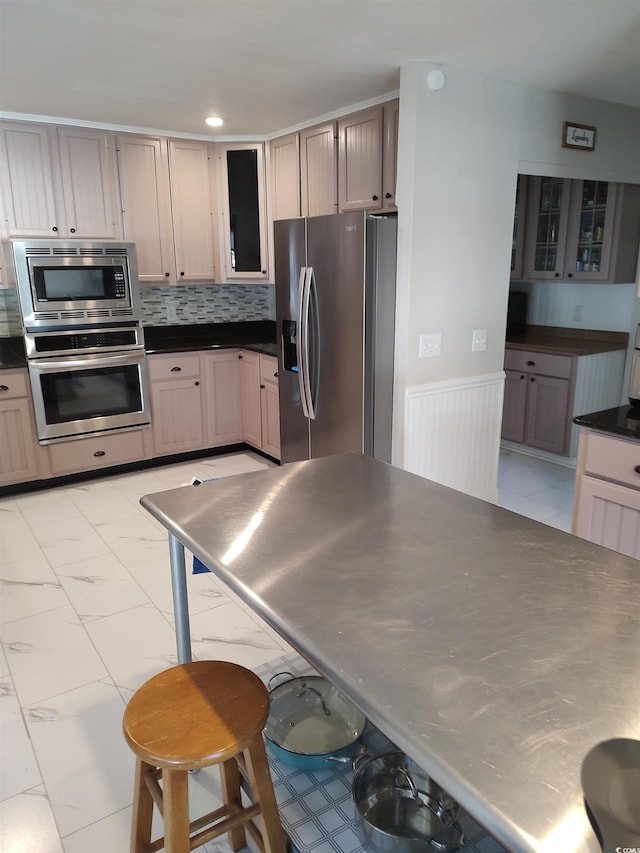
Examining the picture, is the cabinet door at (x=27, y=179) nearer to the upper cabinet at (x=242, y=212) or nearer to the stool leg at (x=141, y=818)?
the upper cabinet at (x=242, y=212)

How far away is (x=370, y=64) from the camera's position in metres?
2.86

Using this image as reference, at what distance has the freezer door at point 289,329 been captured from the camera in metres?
3.43

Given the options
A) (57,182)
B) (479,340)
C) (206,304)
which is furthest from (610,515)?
(57,182)

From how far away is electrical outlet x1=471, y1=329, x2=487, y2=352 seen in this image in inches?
134

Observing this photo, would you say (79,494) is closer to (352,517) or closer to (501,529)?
(352,517)

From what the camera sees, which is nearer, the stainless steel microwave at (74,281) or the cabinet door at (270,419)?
the stainless steel microwave at (74,281)

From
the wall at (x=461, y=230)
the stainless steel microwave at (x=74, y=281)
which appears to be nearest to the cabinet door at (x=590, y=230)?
the wall at (x=461, y=230)

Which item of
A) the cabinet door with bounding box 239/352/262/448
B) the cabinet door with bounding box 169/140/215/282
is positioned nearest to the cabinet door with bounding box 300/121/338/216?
the cabinet door with bounding box 169/140/215/282

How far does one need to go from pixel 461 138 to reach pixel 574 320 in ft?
7.86

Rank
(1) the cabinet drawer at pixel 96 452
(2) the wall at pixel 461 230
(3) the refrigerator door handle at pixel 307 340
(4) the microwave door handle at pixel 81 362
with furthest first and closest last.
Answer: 1. (1) the cabinet drawer at pixel 96 452
2. (4) the microwave door handle at pixel 81 362
3. (3) the refrigerator door handle at pixel 307 340
4. (2) the wall at pixel 461 230

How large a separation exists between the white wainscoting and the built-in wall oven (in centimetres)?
210

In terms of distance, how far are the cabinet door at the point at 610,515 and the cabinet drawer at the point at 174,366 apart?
2983 mm

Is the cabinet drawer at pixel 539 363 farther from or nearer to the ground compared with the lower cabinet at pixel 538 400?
farther from the ground

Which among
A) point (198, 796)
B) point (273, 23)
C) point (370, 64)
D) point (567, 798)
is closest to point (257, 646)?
Result: point (198, 796)
